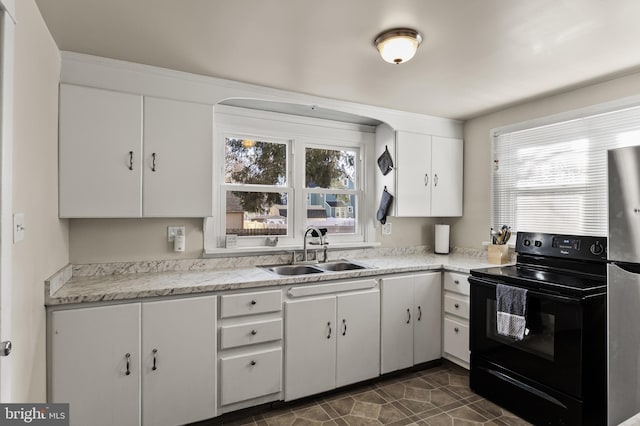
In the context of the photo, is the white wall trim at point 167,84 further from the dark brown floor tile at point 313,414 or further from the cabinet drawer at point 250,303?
the dark brown floor tile at point 313,414

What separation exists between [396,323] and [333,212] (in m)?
1.16

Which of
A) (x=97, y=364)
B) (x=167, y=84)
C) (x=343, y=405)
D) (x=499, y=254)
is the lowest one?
(x=343, y=405)

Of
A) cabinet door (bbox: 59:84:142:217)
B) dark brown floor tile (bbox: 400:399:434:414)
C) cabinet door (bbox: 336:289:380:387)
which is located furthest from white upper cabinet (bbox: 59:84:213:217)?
dark brown floor tile (bbox: 400:399:434:414)

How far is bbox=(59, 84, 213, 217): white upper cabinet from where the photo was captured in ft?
7.13

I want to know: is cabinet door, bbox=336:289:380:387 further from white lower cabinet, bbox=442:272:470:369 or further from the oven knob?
the oven knob

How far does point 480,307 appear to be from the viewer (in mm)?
2609

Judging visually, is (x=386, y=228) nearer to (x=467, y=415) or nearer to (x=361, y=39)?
(x=467, y=415)

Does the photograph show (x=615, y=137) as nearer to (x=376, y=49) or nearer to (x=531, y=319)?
(x=531, y=319)

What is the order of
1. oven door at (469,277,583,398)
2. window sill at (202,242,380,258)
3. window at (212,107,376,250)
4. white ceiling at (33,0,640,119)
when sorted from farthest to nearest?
1. window at (212,107,376,250)
2. window sill at (202,242,380,258)
3. oven door at (469,277,583,398)
4. white ceiling at (33,0,640,119)

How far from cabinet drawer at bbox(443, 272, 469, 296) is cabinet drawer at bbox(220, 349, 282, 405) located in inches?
59.9

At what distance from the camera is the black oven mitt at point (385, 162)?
133 inches

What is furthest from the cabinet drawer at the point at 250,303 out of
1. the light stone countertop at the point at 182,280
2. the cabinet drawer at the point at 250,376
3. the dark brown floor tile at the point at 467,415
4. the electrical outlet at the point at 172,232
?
the dark brown floor tile at the point at 467,415

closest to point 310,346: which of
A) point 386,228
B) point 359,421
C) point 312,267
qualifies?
point 359,421

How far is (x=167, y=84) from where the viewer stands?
7.96 ft
